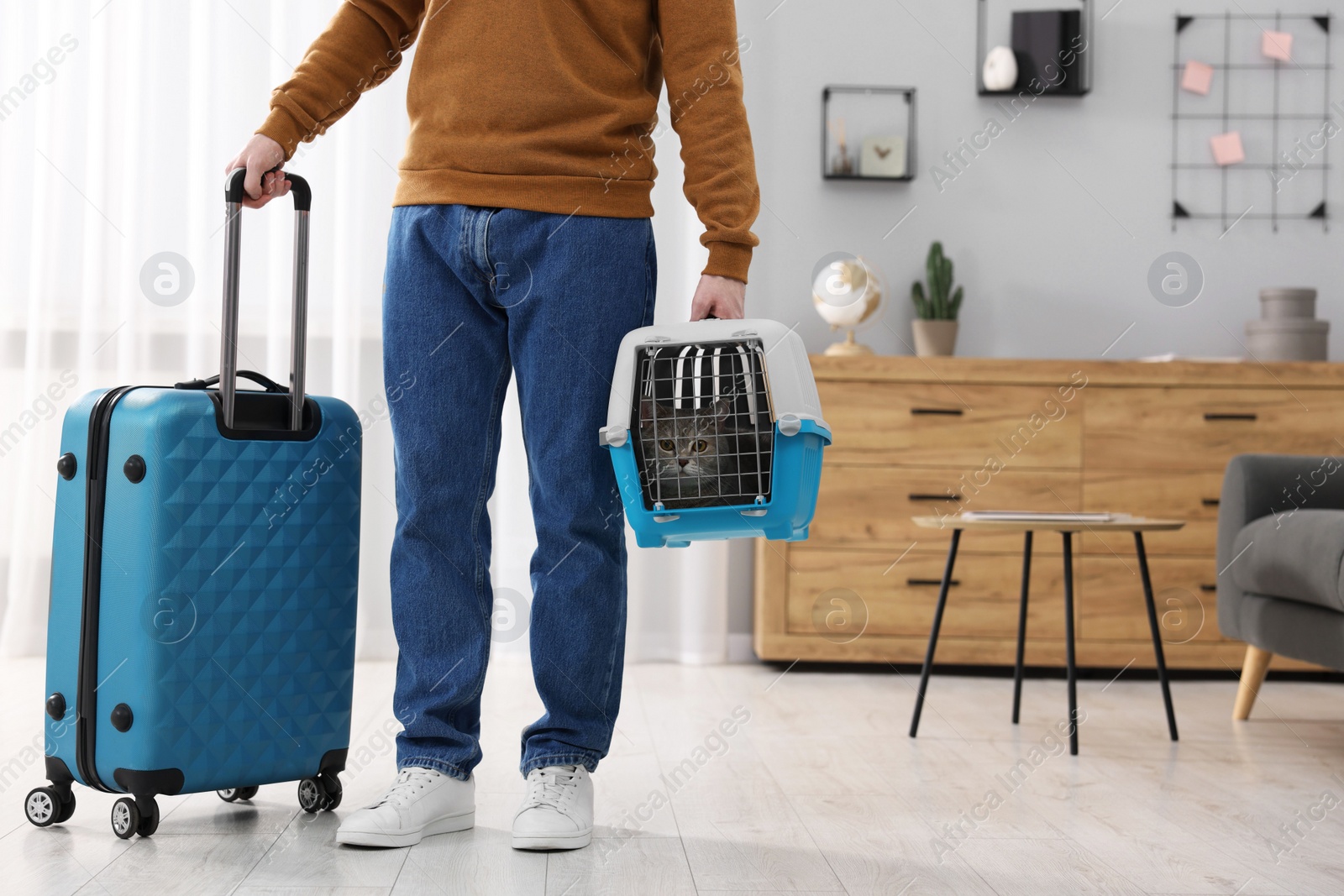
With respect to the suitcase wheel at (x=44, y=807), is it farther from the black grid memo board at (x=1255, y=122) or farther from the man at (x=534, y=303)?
the black grid memo board at (x=1255, y=122)

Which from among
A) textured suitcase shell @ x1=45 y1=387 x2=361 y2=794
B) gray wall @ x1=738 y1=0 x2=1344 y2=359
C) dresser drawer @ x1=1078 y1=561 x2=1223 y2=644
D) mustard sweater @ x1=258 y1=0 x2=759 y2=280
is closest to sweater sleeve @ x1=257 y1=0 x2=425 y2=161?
mustard sweater @ x1=258 y1=0 x2=759 y2=280

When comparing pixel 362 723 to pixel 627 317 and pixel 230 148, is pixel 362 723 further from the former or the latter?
pixel 230 148

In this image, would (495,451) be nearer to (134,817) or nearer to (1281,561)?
(134,817)

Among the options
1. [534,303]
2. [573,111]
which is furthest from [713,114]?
[534,303]

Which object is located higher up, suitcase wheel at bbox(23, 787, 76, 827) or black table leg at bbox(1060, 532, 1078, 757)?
black table leg at bbox(1060, 532, 1078, 757)

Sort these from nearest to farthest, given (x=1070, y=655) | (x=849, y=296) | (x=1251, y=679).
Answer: (x=1070, y=655) → (x=1251, y=679) → (x=849, y=296)

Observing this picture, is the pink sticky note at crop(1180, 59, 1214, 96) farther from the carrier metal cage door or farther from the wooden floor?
the carrier metal cage door

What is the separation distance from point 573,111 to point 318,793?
2.74ft

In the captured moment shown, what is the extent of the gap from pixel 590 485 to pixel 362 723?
3.01 feet

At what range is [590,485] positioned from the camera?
1.23 meters

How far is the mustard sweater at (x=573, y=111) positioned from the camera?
1216 millimetres

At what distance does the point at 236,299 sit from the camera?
4.14 feet

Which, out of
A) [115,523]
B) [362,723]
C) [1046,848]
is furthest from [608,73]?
[362,723]

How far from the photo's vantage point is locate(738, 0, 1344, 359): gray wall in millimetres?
2957
